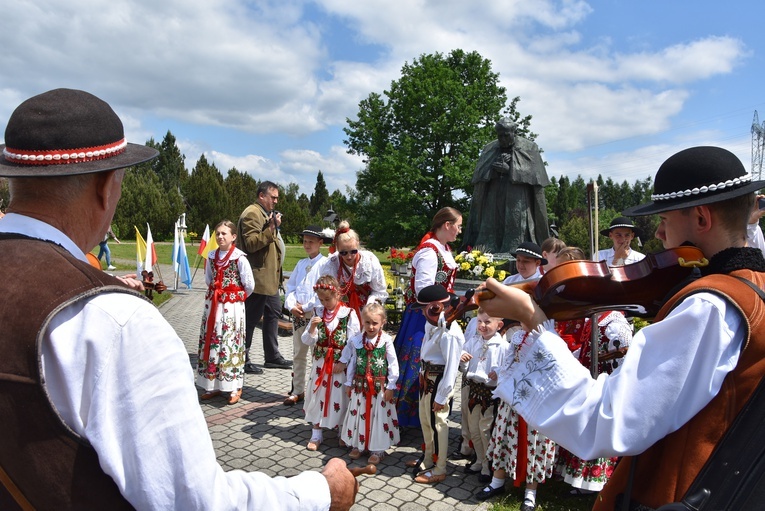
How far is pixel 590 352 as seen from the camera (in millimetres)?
4023

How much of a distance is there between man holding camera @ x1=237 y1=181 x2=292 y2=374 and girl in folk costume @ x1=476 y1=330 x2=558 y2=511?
411cm

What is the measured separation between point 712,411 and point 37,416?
4.93ft

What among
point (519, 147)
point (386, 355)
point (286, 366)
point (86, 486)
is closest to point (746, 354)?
point (86, 486)

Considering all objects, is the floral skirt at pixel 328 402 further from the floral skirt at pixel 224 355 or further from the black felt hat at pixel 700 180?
the black felt hat at pixel 700 180

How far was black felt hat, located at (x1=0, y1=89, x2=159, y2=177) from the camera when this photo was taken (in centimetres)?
116

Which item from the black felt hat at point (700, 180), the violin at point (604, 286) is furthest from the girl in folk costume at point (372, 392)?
the black felt hat at point (700, 180)

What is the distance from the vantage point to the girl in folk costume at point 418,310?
5.14 meters

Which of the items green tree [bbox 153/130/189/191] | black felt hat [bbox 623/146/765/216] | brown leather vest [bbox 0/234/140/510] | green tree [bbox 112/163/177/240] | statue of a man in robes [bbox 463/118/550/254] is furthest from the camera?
green tree [bbox 153/130/189/191]

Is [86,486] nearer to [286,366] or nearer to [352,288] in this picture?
[352,288]

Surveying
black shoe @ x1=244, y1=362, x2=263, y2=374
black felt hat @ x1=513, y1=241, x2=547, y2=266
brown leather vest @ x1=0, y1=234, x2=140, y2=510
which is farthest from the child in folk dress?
black shoe @ x1=244, y1=362, x2=263, y2=374

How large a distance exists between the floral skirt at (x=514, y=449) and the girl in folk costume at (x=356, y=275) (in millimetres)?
2000

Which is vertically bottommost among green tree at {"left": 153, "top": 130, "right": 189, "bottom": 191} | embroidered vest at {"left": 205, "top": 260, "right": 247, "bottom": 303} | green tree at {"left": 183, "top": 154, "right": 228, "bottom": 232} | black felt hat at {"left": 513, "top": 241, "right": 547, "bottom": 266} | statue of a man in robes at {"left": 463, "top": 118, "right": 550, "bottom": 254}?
embroidered vest at {"left": 205, "top": 260, "right": 247, "bottom": 303}

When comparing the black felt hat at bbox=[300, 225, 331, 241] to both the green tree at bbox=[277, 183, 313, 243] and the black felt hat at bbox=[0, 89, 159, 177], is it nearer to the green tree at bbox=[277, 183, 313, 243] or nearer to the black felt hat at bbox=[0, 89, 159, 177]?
the black felt hat at bbox=[0, 89, 159, 177]

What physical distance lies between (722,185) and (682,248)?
0.71 ft
